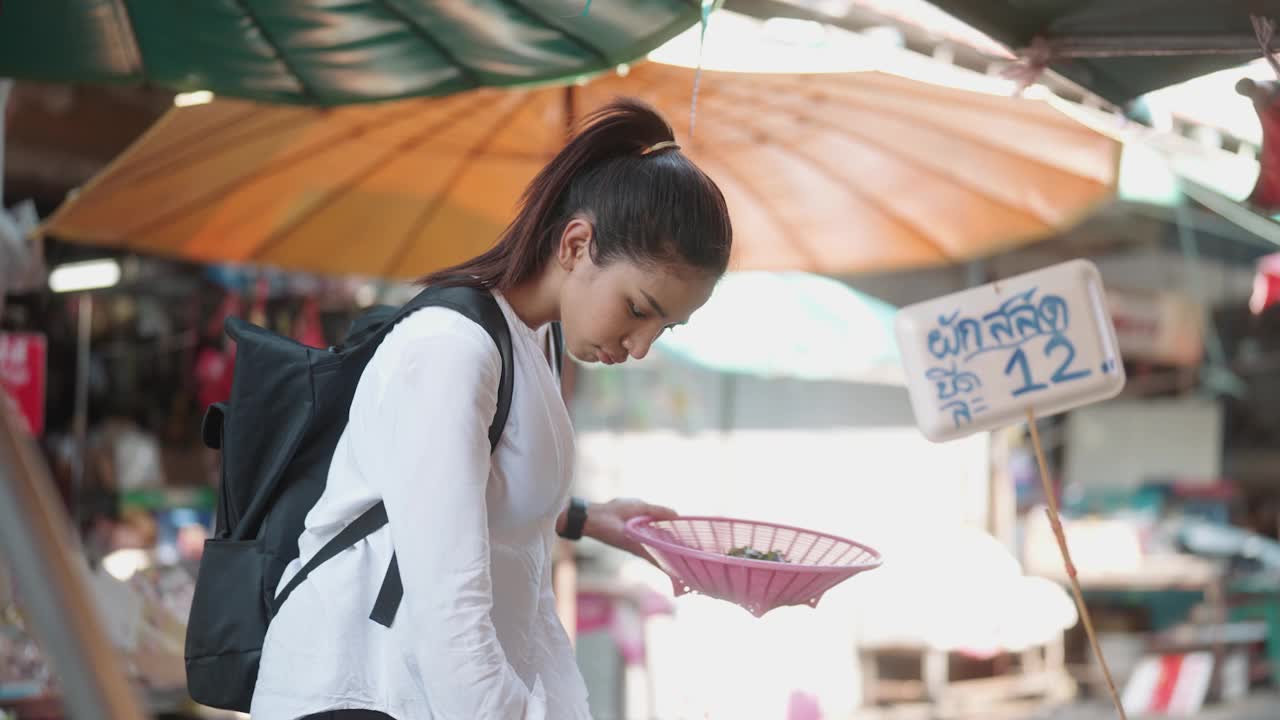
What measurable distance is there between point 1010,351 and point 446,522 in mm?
1288

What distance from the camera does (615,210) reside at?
1596 millimetres

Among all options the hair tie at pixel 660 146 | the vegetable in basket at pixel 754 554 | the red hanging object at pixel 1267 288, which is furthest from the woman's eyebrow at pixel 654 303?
the red hanging object at pixel 1267 288

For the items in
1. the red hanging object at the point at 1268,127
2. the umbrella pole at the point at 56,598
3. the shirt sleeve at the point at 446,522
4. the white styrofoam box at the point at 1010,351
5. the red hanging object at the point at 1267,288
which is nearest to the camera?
the umbrella pole at the point at 56,598

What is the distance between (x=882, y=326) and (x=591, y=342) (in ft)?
15.8

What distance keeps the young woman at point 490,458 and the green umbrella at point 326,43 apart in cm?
89

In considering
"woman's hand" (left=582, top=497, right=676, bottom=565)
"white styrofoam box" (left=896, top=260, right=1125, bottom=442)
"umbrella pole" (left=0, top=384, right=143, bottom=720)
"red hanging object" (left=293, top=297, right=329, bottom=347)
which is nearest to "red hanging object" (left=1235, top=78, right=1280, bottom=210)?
"white styrofoam box" (left=896, top=260, right=1125, bottom=442)

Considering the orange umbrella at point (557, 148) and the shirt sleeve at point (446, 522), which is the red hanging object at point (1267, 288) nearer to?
the orange umbrella at point (557, 148)

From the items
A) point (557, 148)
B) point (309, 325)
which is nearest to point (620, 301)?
point (557, 148)

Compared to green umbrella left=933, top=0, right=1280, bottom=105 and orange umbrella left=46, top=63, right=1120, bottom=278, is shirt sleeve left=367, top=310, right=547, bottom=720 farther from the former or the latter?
orange umbrella left=46, top=63, right=1120, bottom=278

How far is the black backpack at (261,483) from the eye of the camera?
1644mm

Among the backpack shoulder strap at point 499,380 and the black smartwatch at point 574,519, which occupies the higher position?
the backpack shoulder strap at point 499,380

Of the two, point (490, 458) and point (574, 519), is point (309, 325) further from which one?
point (490, 458)

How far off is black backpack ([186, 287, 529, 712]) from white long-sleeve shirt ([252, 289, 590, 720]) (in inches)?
2.1

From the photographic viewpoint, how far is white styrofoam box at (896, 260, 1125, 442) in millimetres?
2100
